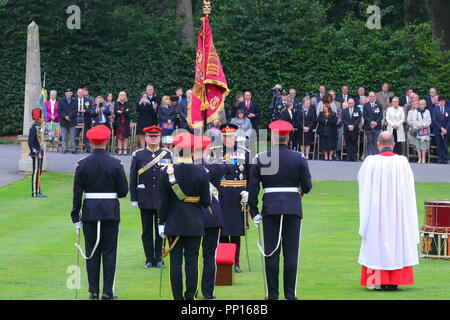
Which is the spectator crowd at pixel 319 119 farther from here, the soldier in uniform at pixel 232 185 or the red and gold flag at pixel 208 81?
the soldier in uniform at pixel 232 185

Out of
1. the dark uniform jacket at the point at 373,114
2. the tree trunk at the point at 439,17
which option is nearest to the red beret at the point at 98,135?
the dark uniform jacket at the point at 373,114

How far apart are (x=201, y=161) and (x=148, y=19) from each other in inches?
1204

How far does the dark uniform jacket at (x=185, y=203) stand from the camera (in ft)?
42.7

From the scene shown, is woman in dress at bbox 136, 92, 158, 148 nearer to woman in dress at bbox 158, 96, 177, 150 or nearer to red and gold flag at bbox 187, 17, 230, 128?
woman in dress at bbox 158, 96, 177, 150

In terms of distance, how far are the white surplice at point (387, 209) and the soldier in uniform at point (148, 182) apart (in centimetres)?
325

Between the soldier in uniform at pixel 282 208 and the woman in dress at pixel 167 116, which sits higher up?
the woman in dress at pixel 167 116

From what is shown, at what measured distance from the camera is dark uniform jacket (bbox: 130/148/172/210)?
1650 centimetres

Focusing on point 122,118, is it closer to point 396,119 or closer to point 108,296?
point 396,119

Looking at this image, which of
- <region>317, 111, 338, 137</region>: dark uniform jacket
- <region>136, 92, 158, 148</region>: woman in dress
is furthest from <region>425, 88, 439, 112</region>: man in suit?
<region>136, 92, 158, 148</region>: woman in dress

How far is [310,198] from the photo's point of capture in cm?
2623

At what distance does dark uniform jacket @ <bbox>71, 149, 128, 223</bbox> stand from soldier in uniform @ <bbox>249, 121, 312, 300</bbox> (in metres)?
1.72

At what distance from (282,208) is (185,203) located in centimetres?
122

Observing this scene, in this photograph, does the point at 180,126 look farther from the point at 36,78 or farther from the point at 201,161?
the point at 201,161

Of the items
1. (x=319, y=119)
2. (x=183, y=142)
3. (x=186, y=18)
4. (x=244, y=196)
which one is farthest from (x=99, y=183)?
(x=186, y=18)
